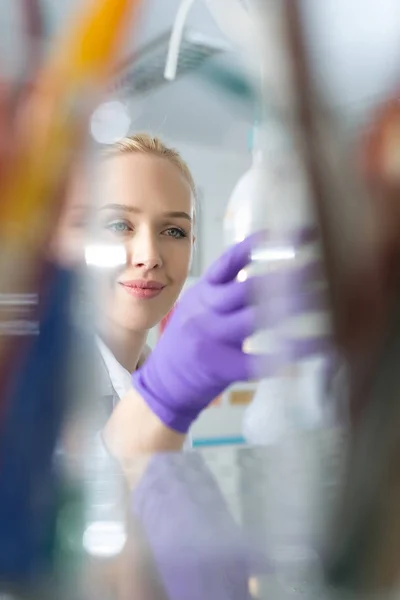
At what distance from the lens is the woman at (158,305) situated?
0.97ft

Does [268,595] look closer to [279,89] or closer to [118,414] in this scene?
[118,414]

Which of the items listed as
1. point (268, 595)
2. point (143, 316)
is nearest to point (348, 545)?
point (268, 595)

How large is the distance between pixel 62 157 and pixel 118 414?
0.45 feet

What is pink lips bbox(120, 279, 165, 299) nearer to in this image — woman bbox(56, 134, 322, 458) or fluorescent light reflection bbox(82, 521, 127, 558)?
woman bbox(56, 134, 322, 458)

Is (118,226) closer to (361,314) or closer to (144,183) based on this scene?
(144,183)

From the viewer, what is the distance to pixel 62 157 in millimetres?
281

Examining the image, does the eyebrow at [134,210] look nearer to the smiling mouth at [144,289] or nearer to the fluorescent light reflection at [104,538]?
the smiling mouth at [144,289]

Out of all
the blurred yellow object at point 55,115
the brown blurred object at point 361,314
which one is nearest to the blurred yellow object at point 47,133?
the blurred yellow object at point 55,115

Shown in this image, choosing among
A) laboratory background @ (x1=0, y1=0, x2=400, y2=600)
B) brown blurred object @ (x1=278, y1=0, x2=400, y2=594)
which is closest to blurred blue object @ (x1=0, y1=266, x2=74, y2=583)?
laboratory background @ (x1=0, y1=0, x2=400, y2=600)

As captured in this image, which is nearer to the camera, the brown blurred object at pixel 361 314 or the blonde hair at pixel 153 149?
the brown blurred object at pixel 361 314

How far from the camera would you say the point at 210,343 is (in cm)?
30

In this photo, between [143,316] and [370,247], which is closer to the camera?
[370,247]

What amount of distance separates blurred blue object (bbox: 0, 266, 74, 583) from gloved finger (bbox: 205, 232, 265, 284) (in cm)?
8

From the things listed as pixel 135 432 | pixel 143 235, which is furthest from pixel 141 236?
pixel 135 432
